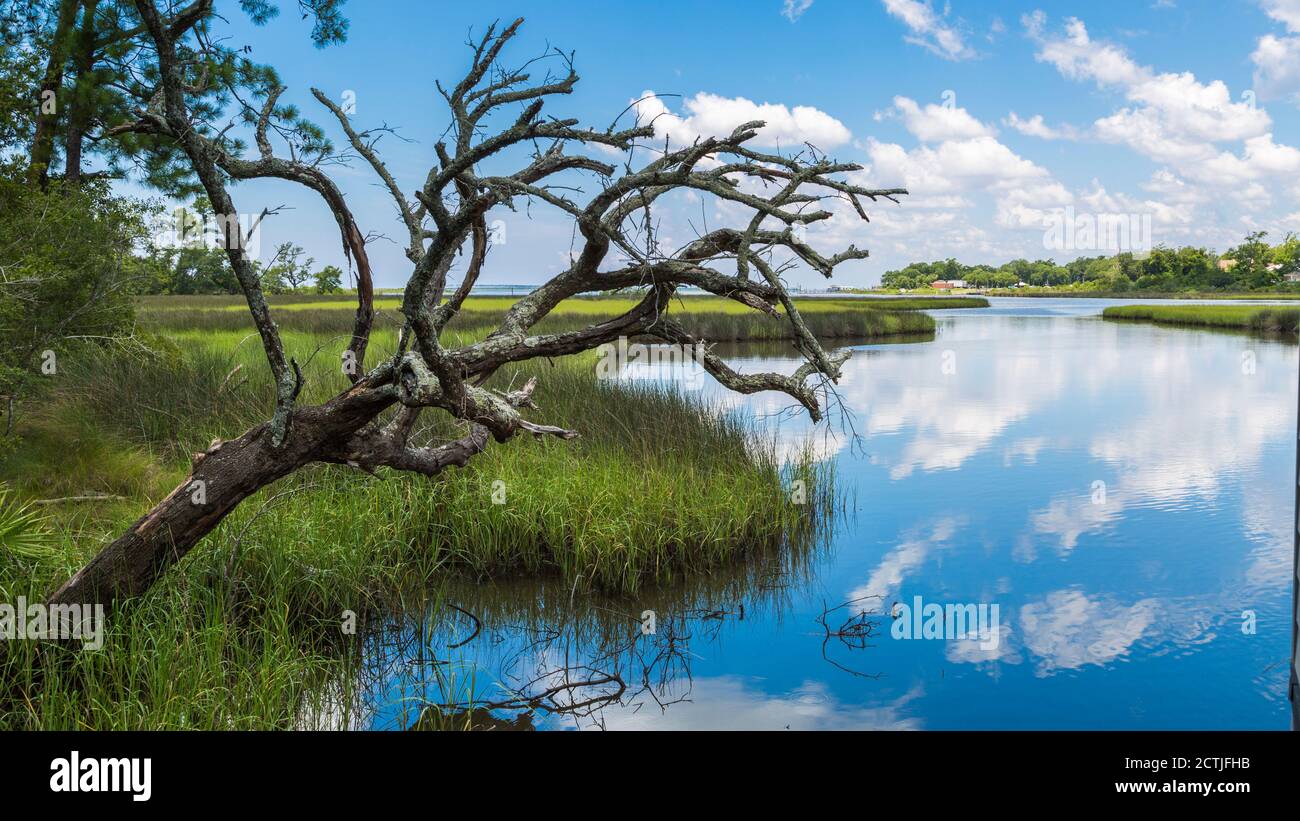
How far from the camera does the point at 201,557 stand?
665cm

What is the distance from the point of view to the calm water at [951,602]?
6293 millimetres

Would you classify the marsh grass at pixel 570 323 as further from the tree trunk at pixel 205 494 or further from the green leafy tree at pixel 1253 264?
the green leafy tree at pixel 1253 264

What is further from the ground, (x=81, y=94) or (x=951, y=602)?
(x=81, y=94)

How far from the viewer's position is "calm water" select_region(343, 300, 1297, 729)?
629 centimetres

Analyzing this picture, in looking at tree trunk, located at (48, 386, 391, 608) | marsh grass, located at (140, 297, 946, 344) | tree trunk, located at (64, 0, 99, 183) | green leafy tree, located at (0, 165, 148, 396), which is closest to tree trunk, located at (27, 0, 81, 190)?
tree trunk, located at (64, 0, 99, 183)

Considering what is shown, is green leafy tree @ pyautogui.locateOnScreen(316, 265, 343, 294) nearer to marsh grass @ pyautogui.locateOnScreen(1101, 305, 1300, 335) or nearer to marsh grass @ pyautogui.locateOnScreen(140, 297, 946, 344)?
marsh grass @ pyautogui.locateOnScreen(140, 297, 946, 344)

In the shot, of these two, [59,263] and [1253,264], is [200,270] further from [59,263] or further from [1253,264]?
[1253,264]

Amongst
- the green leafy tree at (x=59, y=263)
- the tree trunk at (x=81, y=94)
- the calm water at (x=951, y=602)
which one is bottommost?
the calm water at (x=951, y=602)

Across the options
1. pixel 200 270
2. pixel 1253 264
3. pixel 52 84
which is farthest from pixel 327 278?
pixel 1253 264

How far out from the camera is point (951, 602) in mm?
8664

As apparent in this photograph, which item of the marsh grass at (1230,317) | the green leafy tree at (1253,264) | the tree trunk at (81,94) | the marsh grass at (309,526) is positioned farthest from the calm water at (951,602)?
the green leafy tree at (1253,264)

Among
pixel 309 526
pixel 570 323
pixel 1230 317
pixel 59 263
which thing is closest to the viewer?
pixel 309 526
